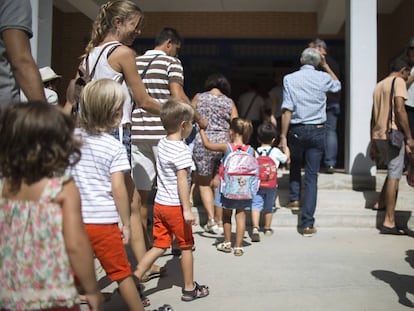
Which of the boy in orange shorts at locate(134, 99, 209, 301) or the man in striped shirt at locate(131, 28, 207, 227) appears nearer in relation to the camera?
the boy in orange shorts at locate(134, 99, 209, 301)

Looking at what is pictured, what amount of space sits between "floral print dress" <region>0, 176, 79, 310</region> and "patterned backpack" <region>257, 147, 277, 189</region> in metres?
4.00

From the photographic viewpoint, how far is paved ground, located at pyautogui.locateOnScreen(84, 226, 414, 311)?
3.63 metres

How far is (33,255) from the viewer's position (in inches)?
76.4

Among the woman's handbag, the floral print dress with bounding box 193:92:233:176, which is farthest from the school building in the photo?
the floral print dress with bounding box 193:92:233:176

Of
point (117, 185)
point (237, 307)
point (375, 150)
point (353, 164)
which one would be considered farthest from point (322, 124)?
point (117, 185)

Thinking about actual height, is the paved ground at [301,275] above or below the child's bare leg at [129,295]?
below

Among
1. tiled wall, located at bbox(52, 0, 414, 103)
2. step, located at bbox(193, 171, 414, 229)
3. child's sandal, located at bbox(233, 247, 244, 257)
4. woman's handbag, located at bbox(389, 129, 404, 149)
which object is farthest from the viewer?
tiled wall, located at bbox(52, 0, 414, 103)

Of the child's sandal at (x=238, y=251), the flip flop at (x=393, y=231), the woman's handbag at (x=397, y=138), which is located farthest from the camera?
the flip flop at (x=393, y=231)

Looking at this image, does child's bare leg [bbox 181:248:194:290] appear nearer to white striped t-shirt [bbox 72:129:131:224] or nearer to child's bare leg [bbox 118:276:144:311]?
child's bare leg [bbox 118:276:144:311]

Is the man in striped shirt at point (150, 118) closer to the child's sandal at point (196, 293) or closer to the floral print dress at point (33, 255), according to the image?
the child's sandal at point (196, 293)

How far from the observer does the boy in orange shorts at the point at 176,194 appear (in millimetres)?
3635

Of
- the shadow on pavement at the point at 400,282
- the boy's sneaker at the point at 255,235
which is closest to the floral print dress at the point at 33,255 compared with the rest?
the shadow on pavement at the point at 400,282

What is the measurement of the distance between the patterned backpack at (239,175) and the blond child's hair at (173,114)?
55.5 inches

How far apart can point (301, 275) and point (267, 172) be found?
67.5 inches
